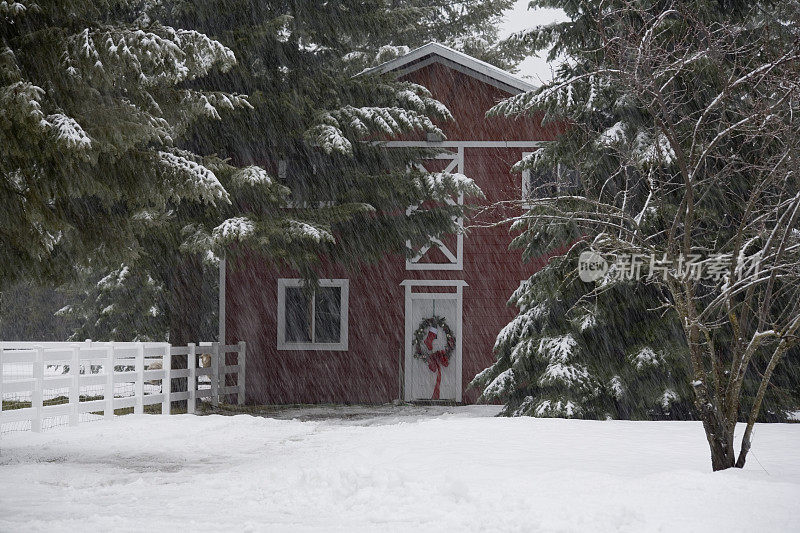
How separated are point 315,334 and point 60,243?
11.1 m

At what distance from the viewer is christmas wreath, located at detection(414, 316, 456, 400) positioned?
20953mm

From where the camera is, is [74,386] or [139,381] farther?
[139,381]

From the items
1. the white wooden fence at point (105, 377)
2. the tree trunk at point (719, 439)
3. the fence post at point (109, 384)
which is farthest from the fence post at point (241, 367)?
the tree trunk at point (719, 439)

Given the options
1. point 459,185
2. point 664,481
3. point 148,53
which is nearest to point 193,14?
point 459,185

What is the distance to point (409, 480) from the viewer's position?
803 cm

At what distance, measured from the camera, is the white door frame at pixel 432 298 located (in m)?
21.0

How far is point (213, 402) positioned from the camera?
1930 cm

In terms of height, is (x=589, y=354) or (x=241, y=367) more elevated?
(x=589, y=354)

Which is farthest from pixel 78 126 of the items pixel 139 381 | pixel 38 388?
pixel 139 381

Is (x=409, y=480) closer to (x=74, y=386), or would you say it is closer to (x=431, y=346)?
(x=74, y=386)

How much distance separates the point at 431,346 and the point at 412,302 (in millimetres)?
1065

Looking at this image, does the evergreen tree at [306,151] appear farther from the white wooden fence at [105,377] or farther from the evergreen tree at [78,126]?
the evergreen tree at [78,126]

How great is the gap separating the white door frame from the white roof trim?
4400 millimetres

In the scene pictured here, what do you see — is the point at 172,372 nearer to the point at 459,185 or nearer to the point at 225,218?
the point at 225,218
